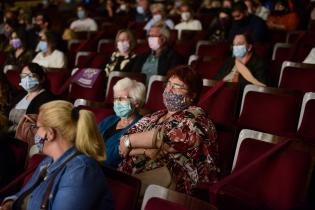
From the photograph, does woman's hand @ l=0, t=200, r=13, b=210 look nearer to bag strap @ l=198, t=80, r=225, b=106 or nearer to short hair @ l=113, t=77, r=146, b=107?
short hair @ l=113, t=77, r=146, b=107

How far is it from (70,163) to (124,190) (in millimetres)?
186

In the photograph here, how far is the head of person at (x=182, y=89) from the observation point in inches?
84.8

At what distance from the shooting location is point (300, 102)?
2.50 metres

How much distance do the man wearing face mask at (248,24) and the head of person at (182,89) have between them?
224 cm

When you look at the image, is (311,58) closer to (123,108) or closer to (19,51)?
(123,108)

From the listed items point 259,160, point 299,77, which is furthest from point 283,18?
point 259,160

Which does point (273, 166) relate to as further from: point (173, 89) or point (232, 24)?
point (232, 24)

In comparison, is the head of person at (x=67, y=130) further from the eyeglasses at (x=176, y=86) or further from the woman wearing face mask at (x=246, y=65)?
the woman wearing face mask at (x=246, y=65)

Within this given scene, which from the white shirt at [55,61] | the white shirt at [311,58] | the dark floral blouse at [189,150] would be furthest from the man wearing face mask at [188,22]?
the dark floral blouse at [189,150]

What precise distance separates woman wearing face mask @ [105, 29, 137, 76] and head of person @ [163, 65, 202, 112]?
1.71m

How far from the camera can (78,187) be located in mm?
1500

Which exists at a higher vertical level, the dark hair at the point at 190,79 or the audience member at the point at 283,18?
the audience member at the point at 283,18

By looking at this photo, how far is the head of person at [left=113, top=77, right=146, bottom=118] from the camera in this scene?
7.74ft

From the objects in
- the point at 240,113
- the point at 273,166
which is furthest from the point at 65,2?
the point at 273,166
